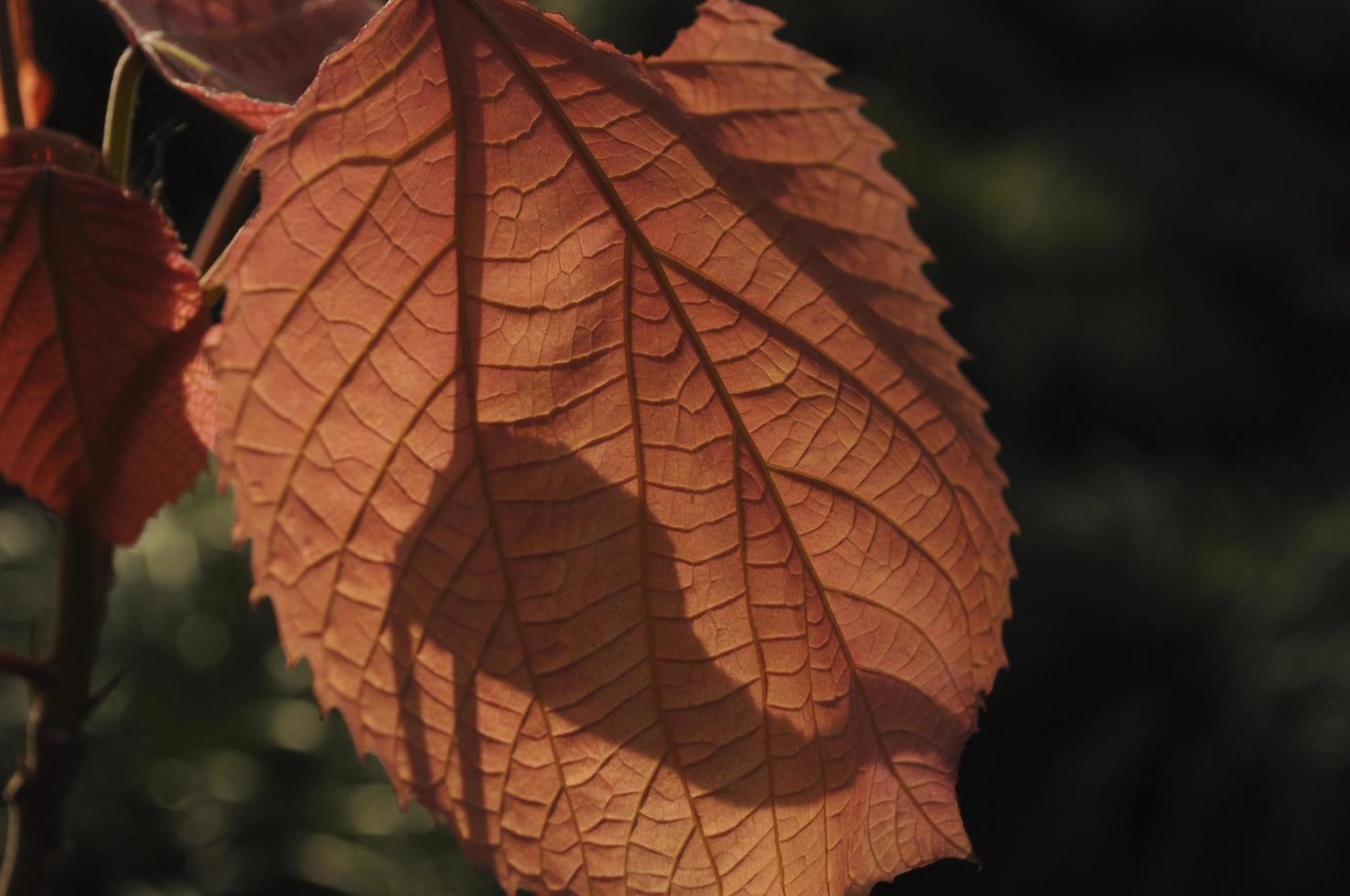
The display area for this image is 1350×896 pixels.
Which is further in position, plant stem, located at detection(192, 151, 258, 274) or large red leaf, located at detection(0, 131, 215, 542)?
plant stem, located at detection(192, 151, 258, 274)

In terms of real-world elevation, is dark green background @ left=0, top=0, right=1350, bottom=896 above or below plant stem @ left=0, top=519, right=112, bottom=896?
below

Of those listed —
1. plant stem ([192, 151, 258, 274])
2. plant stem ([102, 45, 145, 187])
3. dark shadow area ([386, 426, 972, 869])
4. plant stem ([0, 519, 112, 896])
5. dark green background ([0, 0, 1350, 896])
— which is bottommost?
dark green background ([0, 0, 1350, 896])

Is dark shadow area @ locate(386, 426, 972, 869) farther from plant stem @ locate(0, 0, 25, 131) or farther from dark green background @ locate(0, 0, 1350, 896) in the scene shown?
dark green background @ locate(0, 0, 1350, 896)

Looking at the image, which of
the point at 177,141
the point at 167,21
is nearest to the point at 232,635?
the point at 177,141

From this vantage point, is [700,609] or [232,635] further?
[232,635]

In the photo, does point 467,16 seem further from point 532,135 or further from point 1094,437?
point 1094,437

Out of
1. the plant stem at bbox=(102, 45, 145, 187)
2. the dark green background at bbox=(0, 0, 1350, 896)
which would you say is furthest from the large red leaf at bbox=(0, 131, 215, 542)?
the dark green background at bbox=(0, 0, 1350, 896)

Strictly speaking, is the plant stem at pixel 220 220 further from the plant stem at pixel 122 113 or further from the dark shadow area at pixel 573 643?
the dark shadow area at pixel 573 643

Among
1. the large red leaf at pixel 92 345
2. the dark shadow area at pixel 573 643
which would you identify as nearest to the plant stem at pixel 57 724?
the large red leaf at pixel 92 345
